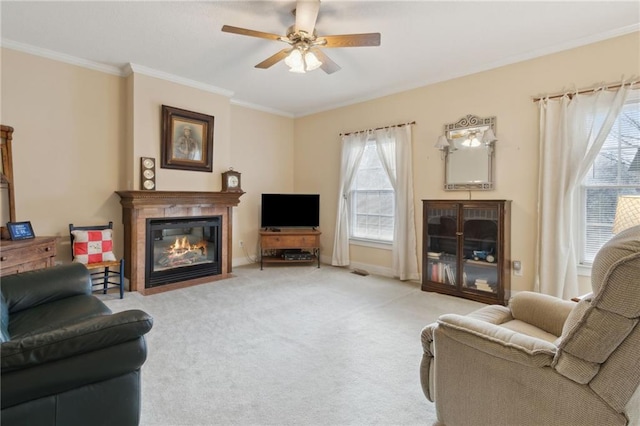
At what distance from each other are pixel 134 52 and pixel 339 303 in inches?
147

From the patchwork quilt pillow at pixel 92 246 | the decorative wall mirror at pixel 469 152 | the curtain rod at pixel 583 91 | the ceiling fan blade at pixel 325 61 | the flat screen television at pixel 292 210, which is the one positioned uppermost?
the ceiling fan blade at pixel 325 61

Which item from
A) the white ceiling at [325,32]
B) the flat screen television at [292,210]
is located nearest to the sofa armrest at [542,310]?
the white ceiling at [325,32]

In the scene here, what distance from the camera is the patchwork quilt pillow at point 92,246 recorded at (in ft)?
12.1

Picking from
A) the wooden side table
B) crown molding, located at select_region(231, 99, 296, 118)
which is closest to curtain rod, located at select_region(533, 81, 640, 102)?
crown molding, located at select_region(231, 99, 296, 118)

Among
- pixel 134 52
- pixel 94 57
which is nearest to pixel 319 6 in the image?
pixel 134 52

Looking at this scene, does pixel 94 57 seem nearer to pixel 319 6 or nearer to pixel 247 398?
pixel 319 6

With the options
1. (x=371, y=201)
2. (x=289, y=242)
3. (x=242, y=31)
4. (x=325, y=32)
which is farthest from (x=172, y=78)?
(x=371, y=201)

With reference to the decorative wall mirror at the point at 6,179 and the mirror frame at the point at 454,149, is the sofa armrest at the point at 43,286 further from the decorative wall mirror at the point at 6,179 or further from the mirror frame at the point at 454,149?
the mirror frame at the point at 454,149

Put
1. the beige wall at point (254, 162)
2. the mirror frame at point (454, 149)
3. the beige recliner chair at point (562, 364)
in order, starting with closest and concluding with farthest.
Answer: the beige recliner chair at point (562, 364) < the mirror frame at point (454, 149) < the beige wall at point (254, 162)

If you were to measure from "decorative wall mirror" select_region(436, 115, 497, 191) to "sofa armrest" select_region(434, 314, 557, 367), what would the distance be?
2.90 meters

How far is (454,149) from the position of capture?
418 centimetres

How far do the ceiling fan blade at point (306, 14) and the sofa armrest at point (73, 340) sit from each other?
2.43 meters

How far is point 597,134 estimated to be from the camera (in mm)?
3129

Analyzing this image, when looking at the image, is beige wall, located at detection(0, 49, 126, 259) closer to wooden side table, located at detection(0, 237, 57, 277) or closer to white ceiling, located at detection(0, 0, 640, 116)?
white ceiling, located at detection(0, 0, 640, 116)
